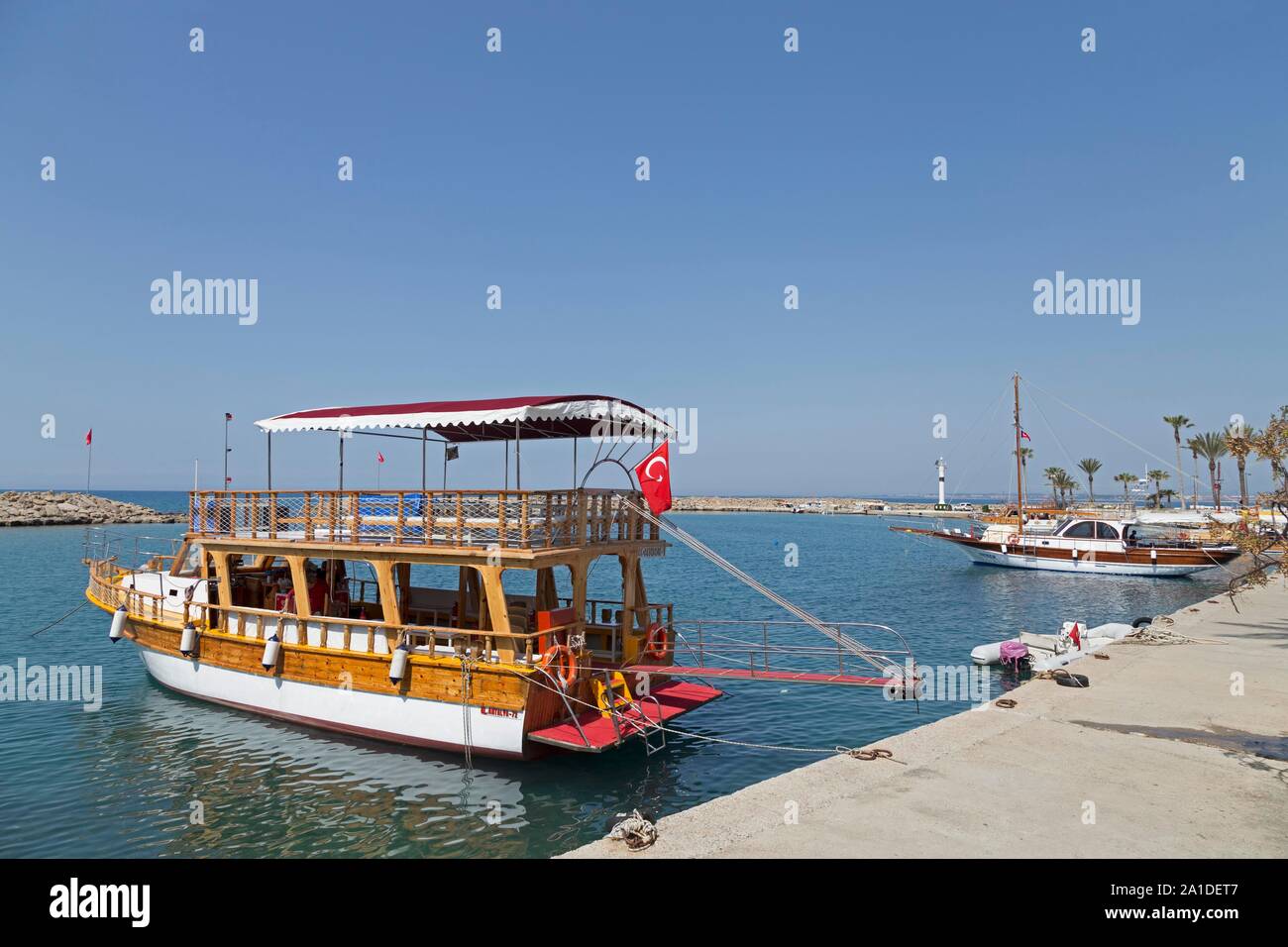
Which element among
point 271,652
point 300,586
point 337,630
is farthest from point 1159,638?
point 271,652

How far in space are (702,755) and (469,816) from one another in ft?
15.7

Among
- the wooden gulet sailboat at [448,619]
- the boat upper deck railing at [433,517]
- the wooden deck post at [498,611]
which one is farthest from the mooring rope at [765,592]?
the wooden deck post at [498,611]

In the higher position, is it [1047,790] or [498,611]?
[498,611]

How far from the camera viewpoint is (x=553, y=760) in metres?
13.6

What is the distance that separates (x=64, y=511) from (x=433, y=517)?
10737 cm

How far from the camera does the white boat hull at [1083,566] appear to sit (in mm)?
47938

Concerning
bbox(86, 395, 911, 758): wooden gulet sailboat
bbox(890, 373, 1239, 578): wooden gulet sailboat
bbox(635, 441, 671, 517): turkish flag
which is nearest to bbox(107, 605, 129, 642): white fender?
bbox(86, 395, 911, 758): wooden gulet sailboat

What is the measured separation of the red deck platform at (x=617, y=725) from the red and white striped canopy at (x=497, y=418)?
4.75 m

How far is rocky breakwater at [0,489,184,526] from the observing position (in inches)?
3499

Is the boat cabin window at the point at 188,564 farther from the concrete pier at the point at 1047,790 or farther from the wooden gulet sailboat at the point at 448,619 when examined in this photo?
the concrete pier at the point at 1047,790

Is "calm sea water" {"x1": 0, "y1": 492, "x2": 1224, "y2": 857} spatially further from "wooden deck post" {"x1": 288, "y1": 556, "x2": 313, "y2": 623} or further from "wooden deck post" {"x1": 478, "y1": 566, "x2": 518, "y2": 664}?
"wooden deck post" {"x1": 288, "y1": 556, "x2": 313, "y2": 623}

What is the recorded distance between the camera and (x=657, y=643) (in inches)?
598

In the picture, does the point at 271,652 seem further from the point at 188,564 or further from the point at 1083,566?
the point at 1083,566

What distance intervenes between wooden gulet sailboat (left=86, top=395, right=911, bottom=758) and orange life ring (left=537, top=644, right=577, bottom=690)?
1.5 inches
